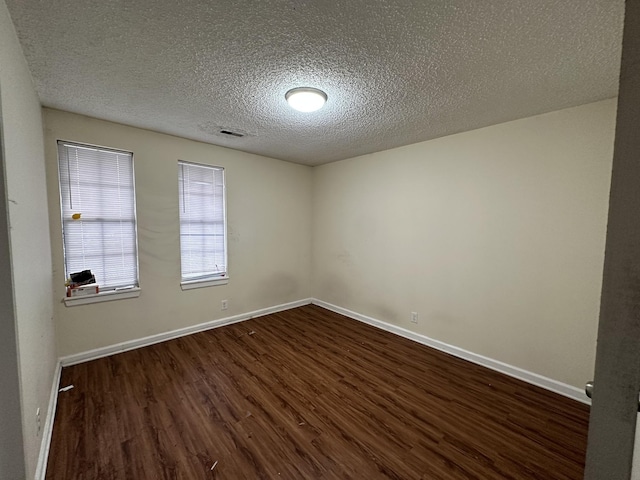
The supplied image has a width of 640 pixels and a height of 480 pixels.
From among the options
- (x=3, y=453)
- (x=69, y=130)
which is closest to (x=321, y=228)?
(x=69, y=130)

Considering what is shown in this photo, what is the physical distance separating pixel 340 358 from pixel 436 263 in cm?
157

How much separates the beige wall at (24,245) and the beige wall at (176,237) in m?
0.66

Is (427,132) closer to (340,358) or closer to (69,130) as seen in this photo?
(340,358)

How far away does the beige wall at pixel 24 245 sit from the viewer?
3.88ft

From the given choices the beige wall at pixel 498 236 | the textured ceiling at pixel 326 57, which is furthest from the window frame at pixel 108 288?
the beige wall at pixel 498 236

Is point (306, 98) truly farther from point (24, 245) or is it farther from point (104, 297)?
point (104, 297)

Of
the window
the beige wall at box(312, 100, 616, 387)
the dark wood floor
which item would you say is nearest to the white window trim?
the window

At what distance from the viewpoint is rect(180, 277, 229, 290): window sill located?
3.33 m

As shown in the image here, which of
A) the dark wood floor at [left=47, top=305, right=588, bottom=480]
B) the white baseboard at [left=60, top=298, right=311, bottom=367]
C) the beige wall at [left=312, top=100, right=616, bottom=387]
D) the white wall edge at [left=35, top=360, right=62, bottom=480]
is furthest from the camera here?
the white baseboard at [left=60, top=298, right=311, bottom=367]

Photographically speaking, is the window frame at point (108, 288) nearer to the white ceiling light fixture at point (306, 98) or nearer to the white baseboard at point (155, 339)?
the white baseboard at point (155, 339)

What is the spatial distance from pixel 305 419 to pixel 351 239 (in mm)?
2600

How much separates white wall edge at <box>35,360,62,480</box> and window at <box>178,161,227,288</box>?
1420 millimetres

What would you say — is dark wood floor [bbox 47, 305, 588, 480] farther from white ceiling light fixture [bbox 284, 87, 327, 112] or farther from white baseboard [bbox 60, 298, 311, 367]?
white ceiling light fixture [bbox 284, 87, 327, 112]

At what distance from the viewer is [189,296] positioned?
11.1ft
